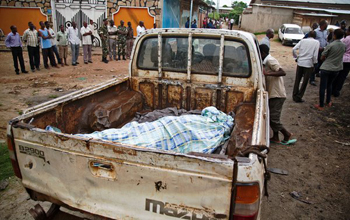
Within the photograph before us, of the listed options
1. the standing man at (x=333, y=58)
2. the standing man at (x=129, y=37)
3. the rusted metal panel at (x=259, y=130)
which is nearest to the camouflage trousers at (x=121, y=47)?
the standing man at (x=129, y=37)

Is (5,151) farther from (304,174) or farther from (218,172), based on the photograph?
(304,174)

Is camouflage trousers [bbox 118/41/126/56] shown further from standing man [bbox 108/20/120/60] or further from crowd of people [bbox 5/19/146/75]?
standing man [bbox 108/20/120/60]

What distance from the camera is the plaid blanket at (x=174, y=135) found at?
247 cm

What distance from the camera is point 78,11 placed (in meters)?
15.0

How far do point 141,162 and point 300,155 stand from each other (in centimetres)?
371

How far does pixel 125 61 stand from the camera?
43.4 ft

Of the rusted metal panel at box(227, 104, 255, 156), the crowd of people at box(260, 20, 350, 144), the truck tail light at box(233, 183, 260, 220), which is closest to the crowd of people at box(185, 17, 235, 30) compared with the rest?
the crowd of people at box(260, 20, 350, 144)

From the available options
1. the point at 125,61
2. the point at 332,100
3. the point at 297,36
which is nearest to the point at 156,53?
the point at 332,100

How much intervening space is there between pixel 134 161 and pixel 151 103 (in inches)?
87.5

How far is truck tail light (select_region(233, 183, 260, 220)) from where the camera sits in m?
1.64

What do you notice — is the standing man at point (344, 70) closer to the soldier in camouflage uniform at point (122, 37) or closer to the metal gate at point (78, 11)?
the soldier in camouflage uniform at point (122, 37)

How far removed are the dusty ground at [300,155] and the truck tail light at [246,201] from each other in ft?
5.30

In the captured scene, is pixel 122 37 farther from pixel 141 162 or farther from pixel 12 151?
pixel 141 162

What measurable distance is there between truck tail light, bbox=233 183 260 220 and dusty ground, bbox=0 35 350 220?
1616 mm
